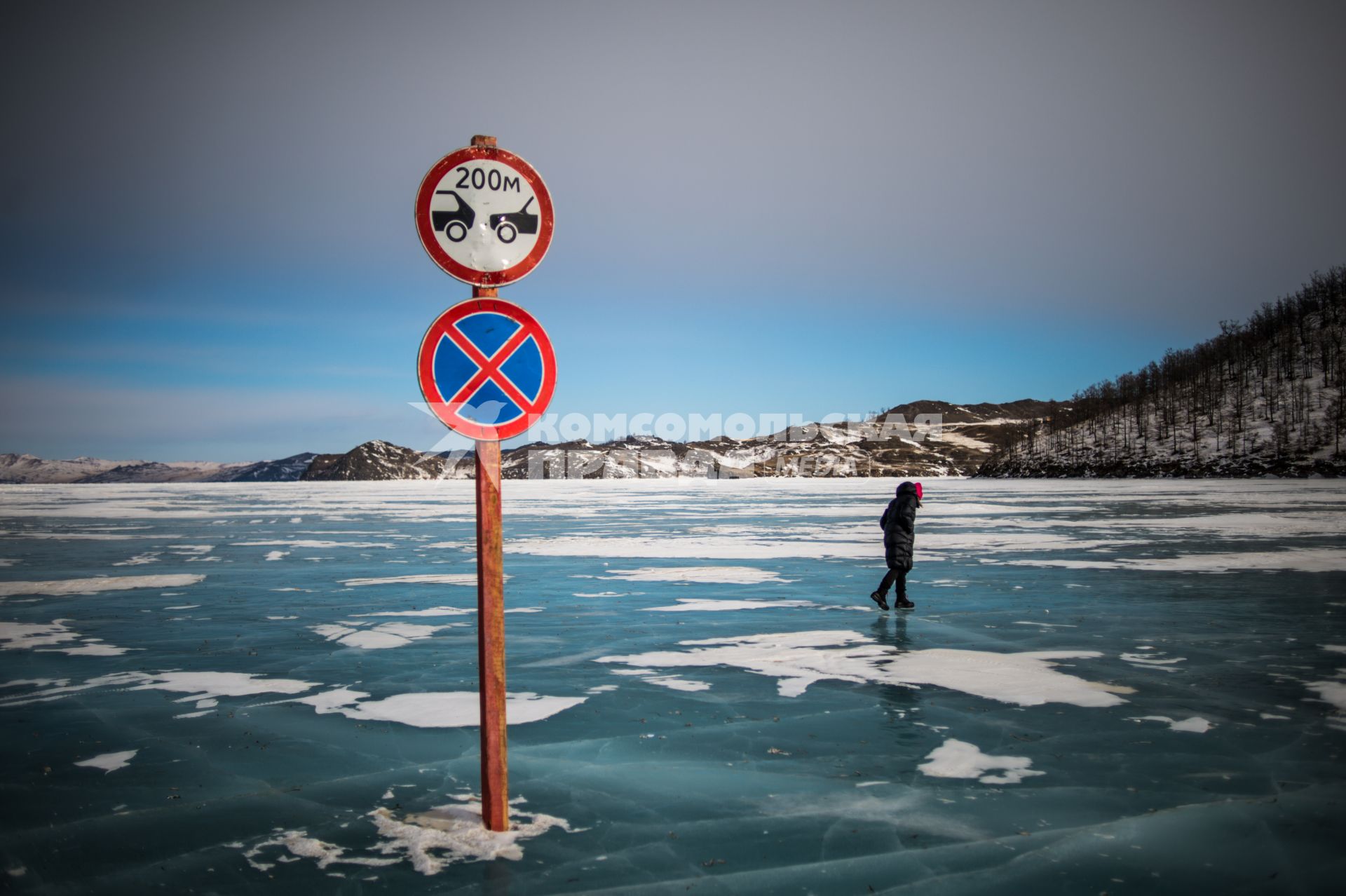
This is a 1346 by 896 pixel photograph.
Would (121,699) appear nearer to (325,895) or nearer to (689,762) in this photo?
(325,895)

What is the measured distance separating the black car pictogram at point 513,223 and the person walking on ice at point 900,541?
851cm

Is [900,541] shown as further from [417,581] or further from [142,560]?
[142,560]

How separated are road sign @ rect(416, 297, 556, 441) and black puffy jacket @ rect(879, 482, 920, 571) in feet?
27.9

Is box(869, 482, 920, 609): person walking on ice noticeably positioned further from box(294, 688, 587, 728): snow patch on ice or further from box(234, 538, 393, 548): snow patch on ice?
box(234, 538, 393, 548): snow patch on ice

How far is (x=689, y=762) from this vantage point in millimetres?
5520

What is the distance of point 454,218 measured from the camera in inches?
166

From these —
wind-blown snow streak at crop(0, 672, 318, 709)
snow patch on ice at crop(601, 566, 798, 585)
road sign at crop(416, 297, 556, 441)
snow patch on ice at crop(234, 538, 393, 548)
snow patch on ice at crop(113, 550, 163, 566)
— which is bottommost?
snow patch on ice at crop(601, 566, 798, 585)

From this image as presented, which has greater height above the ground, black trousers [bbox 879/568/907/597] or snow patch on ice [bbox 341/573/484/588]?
black trousers [bbox 879/568/907/597]

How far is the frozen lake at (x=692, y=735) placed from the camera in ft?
13.4

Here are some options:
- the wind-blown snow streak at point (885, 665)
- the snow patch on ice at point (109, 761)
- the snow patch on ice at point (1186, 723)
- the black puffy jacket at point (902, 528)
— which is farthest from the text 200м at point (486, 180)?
the black puffy jacket at point (902, 528)

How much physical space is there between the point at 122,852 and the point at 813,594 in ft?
34.5

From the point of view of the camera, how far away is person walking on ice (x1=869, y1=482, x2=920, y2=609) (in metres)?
11.7

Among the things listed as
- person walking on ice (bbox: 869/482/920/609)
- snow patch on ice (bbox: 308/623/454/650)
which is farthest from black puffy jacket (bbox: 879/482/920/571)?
snow patch on ice (bbox: 308/623/454/650)

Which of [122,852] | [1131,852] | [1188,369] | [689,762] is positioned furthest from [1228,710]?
[1188,369]
